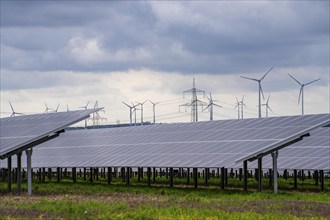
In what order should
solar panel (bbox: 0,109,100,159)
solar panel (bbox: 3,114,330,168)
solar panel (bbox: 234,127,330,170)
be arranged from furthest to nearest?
solar panel (bbox: 234,127,330,170), solar panel (bbox: 3,114,330,168), solar panel (bbox: 0,109,100,159)

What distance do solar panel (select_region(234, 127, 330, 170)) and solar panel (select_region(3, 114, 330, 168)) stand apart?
2708 mm

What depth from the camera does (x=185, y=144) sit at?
1975 inches

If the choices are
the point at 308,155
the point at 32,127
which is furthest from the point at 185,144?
the point at 32,127

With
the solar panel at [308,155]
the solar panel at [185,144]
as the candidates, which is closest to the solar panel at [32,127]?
the solar panel at [185,144]

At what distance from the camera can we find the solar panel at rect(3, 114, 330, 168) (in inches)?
1688

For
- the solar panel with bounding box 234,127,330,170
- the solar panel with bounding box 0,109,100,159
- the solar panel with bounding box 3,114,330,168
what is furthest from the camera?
the solar panel with bounding box 234,127,330,170

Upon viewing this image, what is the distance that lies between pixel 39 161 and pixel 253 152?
94.4ft

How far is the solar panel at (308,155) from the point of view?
46.2 metres

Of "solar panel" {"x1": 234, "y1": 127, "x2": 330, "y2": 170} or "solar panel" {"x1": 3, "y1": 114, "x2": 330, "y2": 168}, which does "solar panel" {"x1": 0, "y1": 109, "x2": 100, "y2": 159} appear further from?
"solar panel" {"x1": 234, "y1": 127, "x2": 330, "y2": 170}

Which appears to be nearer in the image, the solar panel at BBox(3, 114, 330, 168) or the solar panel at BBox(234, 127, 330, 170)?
the solar panel at BBox(3, 114, 330, 168)

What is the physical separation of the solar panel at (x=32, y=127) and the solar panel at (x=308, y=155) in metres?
11.6

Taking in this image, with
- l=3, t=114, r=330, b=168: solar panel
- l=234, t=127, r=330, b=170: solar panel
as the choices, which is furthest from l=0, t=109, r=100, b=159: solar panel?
l=234, t=127, r=330, b=170: solar panel

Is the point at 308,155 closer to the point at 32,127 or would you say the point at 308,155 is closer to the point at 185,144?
the point at 185,144

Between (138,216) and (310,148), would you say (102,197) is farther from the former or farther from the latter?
(310,148)
